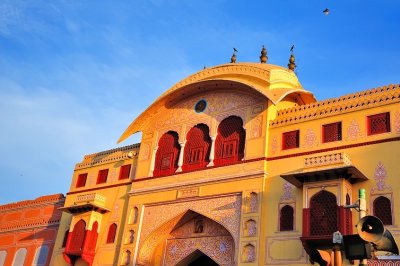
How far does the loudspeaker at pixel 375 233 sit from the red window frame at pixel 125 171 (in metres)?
13.6

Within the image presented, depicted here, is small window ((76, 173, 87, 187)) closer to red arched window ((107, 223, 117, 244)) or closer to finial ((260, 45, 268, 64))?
red arched window ((107, 223, 117, 244))

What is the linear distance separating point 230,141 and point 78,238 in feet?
21.2

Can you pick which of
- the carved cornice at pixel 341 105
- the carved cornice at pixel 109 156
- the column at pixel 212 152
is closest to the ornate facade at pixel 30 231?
the carved cornice at pixel 109 156

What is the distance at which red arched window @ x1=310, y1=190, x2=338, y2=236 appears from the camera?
37.7ft

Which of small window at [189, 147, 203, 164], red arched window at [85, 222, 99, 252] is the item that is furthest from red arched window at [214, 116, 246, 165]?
red arched window at [85, 222, 99, 252]

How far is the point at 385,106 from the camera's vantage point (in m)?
12.4

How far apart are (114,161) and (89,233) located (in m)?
2.86

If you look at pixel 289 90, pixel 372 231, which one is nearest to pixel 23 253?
pixel 289 90

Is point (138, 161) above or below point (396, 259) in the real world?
above

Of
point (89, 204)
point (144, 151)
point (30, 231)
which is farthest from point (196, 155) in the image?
point (30, 231)

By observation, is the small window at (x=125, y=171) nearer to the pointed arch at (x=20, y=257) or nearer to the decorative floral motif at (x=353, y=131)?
the pointed arch at (x=20, y=257)

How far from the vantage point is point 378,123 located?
12.4m

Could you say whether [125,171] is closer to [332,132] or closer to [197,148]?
[197,148]

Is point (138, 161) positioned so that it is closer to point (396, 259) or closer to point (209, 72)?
point (209, 72)
